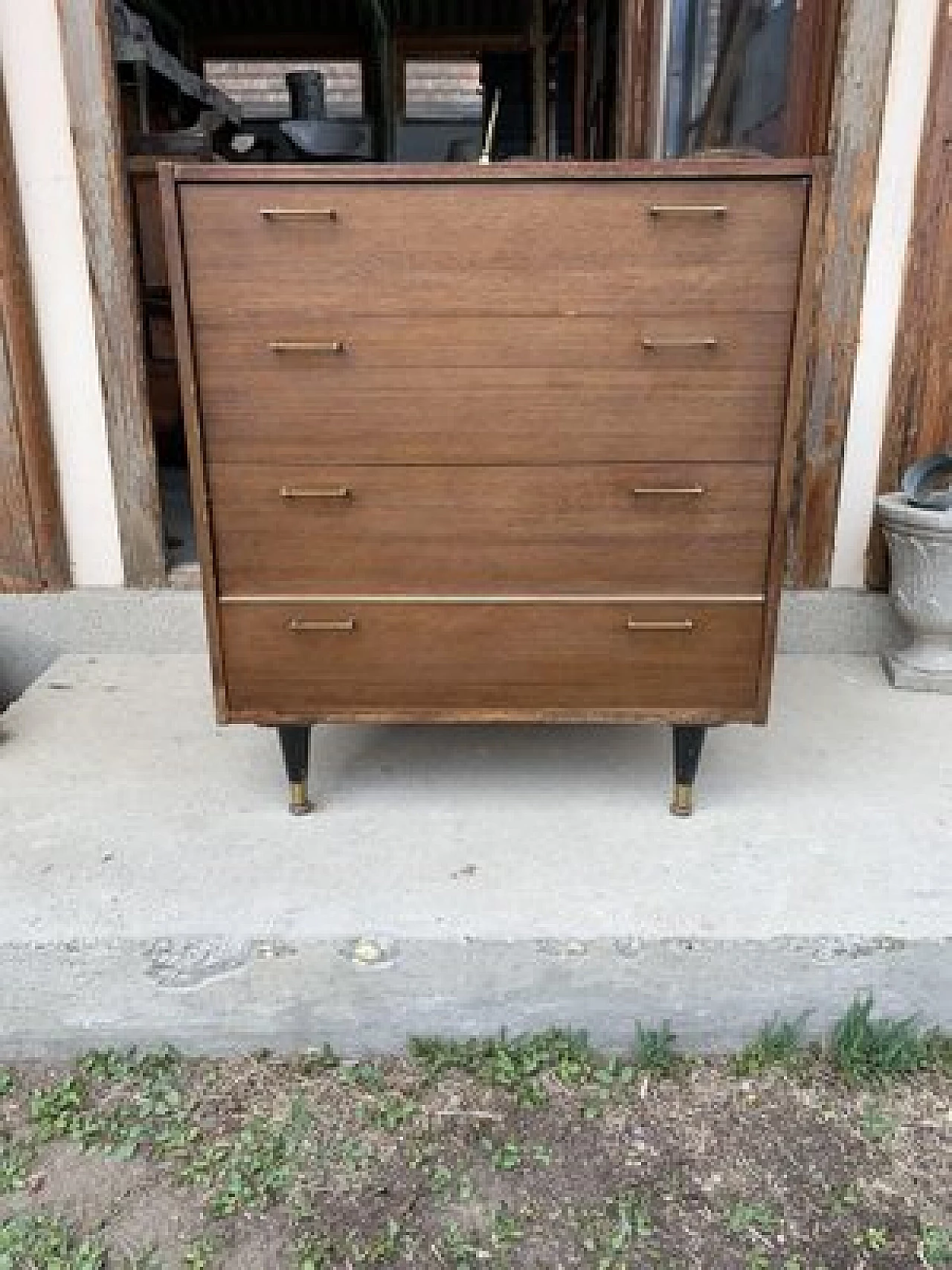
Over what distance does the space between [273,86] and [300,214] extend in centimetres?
966

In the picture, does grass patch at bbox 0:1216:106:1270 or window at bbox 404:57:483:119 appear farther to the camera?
window at bbox 404:57:483:119

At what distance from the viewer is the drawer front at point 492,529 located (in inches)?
58.3

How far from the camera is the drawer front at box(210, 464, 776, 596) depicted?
1481mm

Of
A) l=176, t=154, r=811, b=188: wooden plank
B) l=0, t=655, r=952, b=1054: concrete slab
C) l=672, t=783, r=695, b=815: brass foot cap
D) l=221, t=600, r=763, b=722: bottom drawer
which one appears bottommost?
l=0, t=655, r=952, b=1054: concrete slab

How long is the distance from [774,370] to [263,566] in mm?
815

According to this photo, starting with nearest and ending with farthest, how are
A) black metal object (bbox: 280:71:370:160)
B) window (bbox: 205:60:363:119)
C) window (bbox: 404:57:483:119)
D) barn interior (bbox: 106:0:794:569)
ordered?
barn interior (bbox: 106:0:794:569)
black metal object (bbox: 280:71:370:160)
window (bbox: 404:57:483:119)
window (bbox: 205:60:363:119)

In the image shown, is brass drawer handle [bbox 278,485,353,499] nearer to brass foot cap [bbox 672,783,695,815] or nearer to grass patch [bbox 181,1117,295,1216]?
brass foot cap [bbox 672,783,695,815]

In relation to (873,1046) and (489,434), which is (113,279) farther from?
(873,1046)

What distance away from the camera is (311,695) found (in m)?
1.61

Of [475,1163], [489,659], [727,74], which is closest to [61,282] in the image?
[489,659]

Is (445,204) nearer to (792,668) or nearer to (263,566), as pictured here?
(263,566)

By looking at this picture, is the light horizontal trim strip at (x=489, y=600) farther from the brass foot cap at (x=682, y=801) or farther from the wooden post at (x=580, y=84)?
the wooden post at (x=580, y=84)

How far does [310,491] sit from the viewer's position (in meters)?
1.49

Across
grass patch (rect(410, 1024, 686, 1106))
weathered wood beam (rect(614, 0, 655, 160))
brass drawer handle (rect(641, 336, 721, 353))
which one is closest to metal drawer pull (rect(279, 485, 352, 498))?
brass drawer handle (rect(641, 336, 721, 353))
